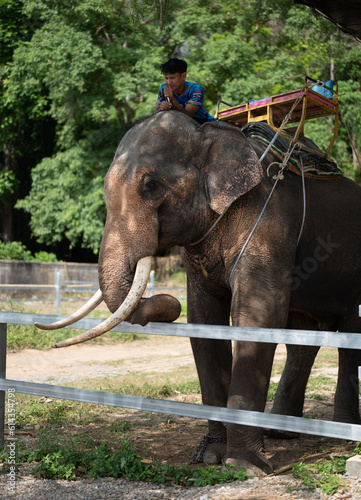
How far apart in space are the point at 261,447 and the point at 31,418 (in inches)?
85.3

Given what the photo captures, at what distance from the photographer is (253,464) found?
3.47 m

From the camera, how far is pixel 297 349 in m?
5.11

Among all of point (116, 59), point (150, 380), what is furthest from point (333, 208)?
point (116, 59)

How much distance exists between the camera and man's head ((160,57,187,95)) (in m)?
4.14

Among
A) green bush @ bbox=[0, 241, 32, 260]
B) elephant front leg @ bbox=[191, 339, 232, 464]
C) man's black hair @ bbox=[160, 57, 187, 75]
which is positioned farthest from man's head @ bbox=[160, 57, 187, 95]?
green bush @ bbox=[0, 241, 32, 260]

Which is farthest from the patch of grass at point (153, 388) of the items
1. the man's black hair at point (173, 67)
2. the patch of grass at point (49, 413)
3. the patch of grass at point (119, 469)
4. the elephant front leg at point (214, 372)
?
the man's black hair at point (173, 67)

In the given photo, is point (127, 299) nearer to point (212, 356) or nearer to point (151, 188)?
point (151, 188)

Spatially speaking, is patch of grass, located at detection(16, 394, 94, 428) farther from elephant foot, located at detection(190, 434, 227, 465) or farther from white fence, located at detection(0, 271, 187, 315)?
white fence, located at detection(0, 271, 187, 315)

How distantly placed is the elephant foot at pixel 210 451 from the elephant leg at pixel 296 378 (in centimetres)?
100

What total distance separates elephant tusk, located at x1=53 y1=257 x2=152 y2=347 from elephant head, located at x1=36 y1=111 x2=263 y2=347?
89 mm

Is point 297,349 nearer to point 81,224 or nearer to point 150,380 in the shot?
point 150,380

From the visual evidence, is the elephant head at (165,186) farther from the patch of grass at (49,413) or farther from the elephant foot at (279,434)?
the patch of grass at (49,413)

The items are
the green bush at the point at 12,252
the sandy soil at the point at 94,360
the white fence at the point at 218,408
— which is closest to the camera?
the white fence at the point at 218,408

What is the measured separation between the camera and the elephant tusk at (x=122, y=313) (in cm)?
309
